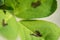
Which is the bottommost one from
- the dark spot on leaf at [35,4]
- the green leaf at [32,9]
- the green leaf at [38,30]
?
the green leaf at [38,30]

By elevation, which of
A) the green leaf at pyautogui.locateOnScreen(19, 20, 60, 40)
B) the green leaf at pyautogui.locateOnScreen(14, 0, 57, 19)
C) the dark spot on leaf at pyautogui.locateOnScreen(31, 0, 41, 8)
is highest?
the dark spot on leaf at pyautogui.locateOnScreen(31, 0, 41, 8)

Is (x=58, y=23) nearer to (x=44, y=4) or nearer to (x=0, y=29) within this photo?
(x=44, y=4)

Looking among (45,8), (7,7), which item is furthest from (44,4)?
(7,7)

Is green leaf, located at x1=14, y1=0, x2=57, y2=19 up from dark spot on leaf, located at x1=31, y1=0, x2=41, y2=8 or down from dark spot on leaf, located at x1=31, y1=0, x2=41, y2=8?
down
